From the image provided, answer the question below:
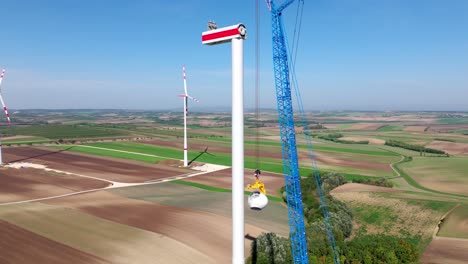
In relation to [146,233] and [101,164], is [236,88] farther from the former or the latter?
[101,164]

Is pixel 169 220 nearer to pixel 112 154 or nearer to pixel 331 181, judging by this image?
pixel 331 181

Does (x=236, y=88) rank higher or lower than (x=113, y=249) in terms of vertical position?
higher

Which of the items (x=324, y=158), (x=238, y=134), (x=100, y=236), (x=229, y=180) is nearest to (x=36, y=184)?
(x=100, y=236)

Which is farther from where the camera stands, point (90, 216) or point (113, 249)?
point (90, 216)

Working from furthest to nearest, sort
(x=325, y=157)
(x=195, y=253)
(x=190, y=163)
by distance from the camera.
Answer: (x=325, y=157), (x=190, y=163), (x=195, y=253)

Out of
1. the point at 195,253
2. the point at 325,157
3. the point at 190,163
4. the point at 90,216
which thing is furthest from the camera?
the point at 325,157

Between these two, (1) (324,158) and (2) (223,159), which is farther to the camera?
Result: (1) (324,158)

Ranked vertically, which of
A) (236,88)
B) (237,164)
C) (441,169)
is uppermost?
(236,88)

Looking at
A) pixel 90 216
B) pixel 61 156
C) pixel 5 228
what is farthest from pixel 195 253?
pixel 61 156
